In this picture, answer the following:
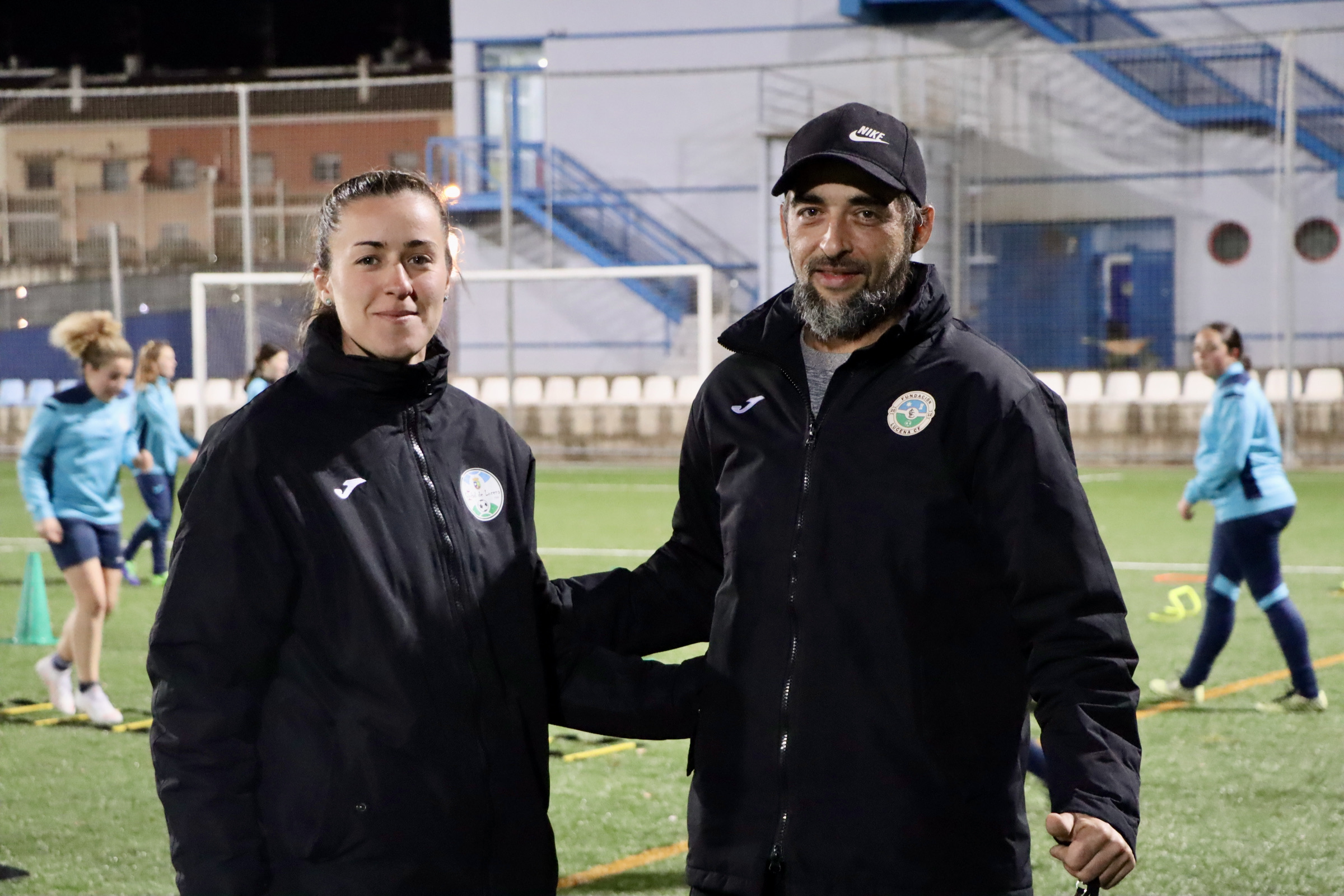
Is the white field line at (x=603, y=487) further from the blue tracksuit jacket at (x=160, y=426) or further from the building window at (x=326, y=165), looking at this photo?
the building window at (x=326, y=165)

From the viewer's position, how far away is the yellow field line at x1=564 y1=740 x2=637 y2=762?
632cm

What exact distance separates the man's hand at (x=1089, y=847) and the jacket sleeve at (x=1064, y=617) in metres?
0.02

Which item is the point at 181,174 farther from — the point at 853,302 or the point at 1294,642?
the point at 853,302

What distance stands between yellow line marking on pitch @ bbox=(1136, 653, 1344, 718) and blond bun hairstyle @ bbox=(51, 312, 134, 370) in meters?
5.02

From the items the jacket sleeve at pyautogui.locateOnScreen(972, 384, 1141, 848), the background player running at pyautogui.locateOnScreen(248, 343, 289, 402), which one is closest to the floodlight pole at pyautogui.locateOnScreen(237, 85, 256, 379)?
the background player running at pyautogui.locateOnScreen(248, 343, 289, 402)

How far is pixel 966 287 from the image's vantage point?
17234mm

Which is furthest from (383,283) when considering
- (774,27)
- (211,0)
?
(211,0)

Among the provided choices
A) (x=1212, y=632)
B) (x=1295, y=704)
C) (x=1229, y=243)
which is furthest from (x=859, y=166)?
(x=1229, y=243)

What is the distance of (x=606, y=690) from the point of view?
8.84ft

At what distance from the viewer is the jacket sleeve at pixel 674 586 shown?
2820 mm

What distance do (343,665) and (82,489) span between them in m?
5.37

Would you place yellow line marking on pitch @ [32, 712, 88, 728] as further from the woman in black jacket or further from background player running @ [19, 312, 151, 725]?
the woman in black jacket

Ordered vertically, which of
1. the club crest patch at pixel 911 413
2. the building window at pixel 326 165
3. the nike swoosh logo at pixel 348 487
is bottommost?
the nike swoosh logo at pixel 348 487

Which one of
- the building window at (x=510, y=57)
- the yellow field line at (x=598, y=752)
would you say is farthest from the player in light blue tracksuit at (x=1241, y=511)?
the building window at (x=510, y=57)
